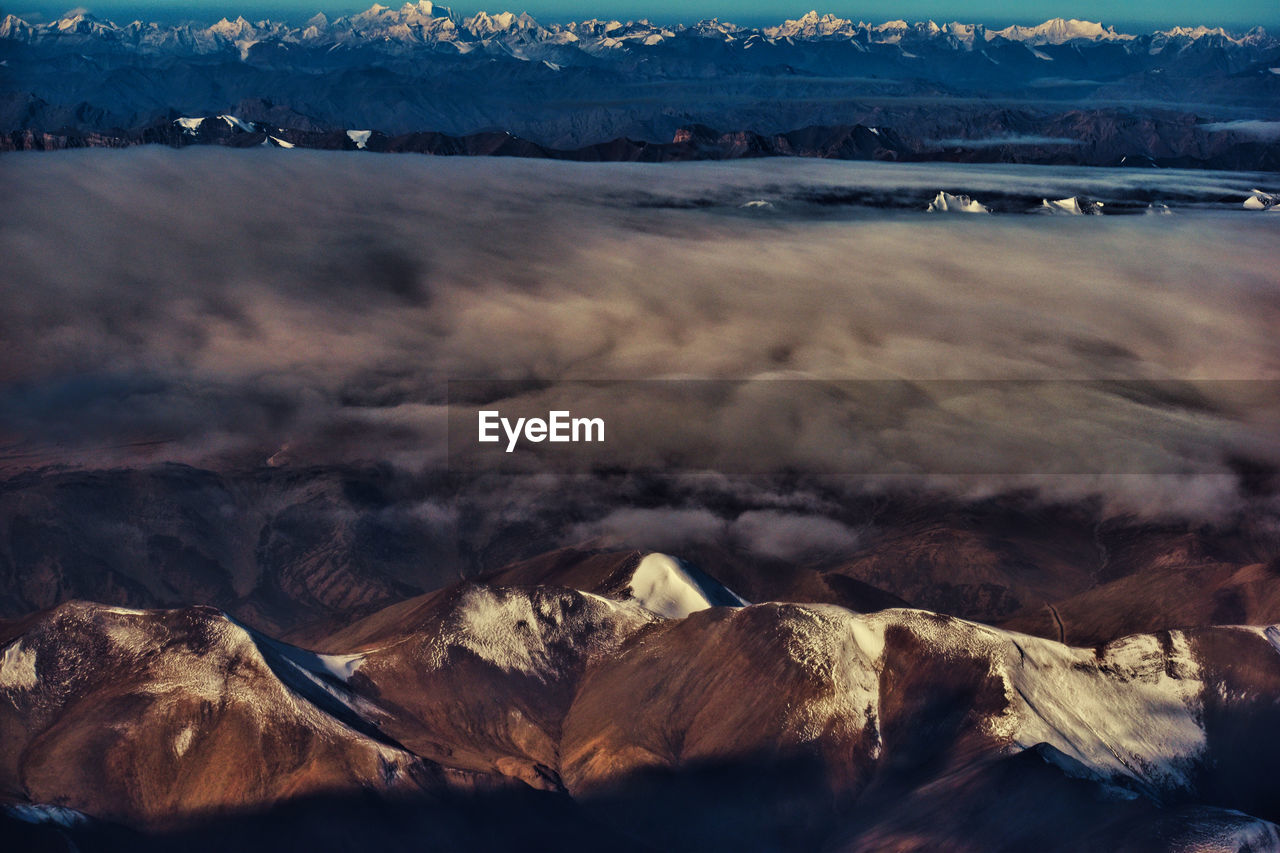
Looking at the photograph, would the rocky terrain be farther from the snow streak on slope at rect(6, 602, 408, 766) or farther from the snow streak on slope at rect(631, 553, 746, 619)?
the snow streak on slope at rect(631, 553, 746, 619)

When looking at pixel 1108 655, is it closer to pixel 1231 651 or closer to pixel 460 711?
pixel 1231 651

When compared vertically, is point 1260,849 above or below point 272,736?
above

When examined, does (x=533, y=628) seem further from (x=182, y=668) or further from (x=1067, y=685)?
(x=1067, y=685)

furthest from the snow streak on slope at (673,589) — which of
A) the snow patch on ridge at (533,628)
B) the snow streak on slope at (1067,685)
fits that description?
the snow streak on slope at (1067,685)

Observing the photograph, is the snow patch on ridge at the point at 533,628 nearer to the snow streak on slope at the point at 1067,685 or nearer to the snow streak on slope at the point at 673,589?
the snow streak on slope at the point at 673,589

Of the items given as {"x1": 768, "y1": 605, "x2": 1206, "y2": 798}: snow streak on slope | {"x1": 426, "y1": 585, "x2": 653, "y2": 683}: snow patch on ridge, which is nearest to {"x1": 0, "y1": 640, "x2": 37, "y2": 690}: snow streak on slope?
{"x1": 426, "y1": 585, "x2": 653, "y2": 683}: snow patch on ridge

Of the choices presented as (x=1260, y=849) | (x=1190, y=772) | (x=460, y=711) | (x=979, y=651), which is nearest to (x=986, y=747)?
(x=979, y=651)

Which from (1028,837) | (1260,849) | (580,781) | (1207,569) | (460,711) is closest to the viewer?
(1260,849)

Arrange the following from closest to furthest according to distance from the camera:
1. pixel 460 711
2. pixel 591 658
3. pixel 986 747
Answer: pixel 986 747, pixel 460 711, pixel 591 658

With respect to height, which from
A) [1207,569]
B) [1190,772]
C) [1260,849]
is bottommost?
[1207,569]
